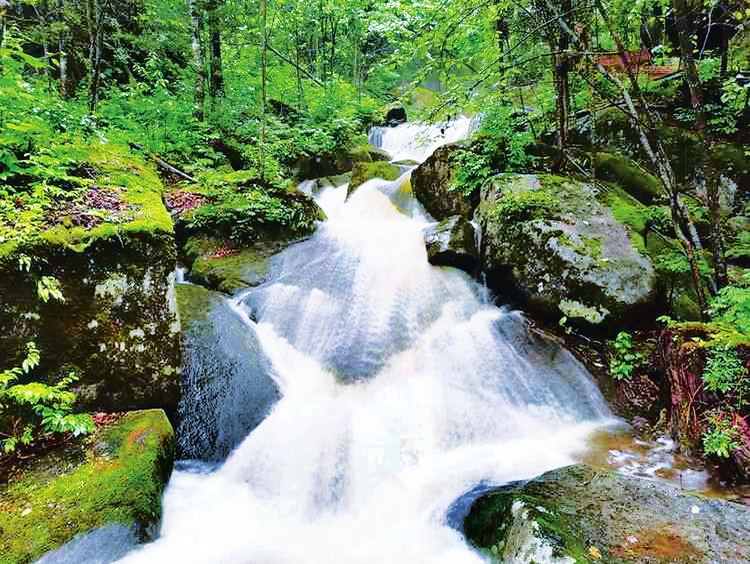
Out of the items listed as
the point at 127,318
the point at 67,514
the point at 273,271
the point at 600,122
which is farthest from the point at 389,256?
the point at 67,514

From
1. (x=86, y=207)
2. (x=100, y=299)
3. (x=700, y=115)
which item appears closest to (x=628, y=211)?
(x=700, y=115)

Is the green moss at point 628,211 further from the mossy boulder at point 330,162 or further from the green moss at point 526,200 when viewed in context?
the mossy boulder at point 330,162

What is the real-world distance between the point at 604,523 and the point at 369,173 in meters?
9.73

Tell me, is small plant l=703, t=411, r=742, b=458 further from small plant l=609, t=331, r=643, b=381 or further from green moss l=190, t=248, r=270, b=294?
green moss l=190, t=248, r=270, b=294

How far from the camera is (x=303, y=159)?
12641mm

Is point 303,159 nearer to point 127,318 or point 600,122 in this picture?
point 600,122

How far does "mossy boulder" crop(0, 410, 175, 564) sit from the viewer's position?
2814 mm

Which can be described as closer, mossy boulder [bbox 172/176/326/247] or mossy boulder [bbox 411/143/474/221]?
mossy boulder [bbox 172/176/326/247]

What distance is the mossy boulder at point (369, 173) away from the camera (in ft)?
36.4

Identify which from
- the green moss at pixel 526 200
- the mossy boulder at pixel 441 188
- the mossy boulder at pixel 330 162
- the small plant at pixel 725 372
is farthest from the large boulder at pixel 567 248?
the mossy boulder at pixel 330 162

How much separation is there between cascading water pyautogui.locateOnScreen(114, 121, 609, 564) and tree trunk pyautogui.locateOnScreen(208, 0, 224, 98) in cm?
650

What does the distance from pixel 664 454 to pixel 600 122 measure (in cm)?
661

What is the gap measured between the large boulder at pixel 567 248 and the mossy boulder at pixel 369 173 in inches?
181

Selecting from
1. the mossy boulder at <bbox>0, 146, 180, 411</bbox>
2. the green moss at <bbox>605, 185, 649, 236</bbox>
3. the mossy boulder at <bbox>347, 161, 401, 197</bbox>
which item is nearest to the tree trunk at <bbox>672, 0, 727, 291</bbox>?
the green moss at <bbox>605, 185, 649, 236</bbox>
